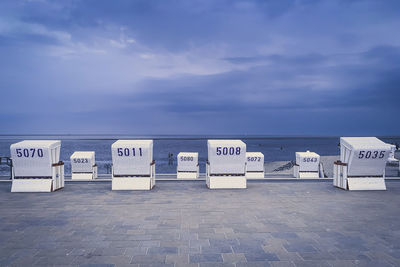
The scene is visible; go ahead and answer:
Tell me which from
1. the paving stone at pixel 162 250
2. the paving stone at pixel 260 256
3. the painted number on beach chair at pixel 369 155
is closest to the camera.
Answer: the paving stone at pixel 260 256

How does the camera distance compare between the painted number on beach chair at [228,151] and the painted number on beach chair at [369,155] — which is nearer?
the painted number on beach chair at [369,155]

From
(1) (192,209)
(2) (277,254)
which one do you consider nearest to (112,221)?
(1) (192,209)

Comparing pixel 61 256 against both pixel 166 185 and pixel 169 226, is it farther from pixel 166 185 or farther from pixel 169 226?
pixel 166 185

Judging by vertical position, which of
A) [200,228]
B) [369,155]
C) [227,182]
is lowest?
[200,228]

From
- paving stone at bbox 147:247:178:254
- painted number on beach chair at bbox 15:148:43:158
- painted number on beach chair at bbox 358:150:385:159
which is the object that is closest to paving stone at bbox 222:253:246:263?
paving stone at bbox 147:247:178:254

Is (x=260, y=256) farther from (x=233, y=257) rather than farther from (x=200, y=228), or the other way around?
(x=200, y=228)

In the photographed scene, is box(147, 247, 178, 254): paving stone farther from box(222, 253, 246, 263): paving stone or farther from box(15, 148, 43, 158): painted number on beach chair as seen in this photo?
box(15, 148, 43, 158): painted number on beach chair

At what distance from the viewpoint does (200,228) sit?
265 inches

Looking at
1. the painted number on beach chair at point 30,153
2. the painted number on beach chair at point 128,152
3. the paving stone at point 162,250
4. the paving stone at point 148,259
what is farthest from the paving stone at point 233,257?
the painted number on beach chair at point 30,153

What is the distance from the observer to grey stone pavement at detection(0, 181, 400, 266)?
16.7 feet

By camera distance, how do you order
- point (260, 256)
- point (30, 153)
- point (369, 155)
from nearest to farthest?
point (260, 256) < point (30, 153) < point (369, 155)

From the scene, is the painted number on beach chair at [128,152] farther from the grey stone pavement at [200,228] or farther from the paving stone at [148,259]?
the paving stone at [148,259]

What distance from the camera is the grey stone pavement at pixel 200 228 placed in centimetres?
510

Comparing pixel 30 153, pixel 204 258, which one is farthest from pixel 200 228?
pixel 30 153
